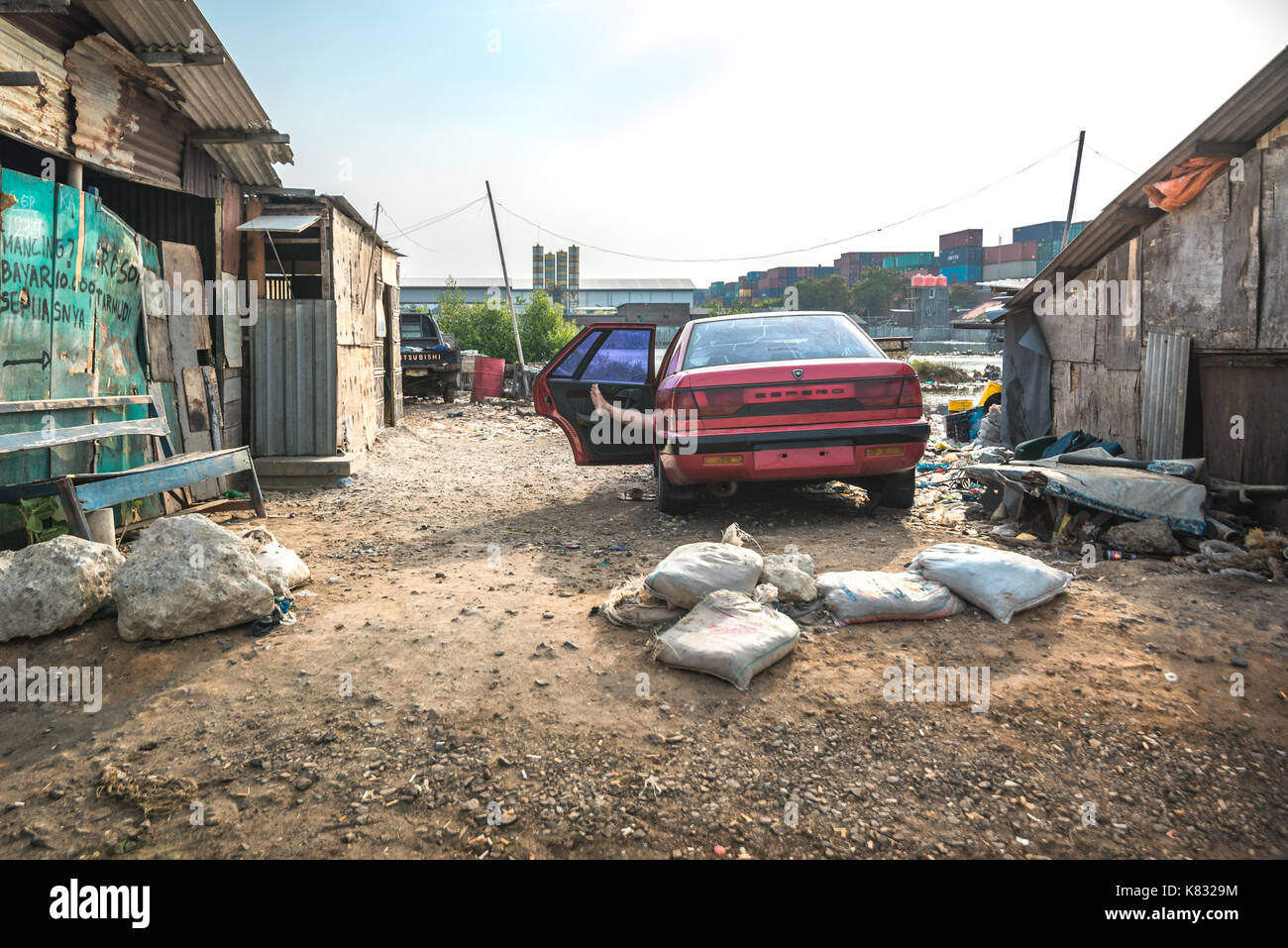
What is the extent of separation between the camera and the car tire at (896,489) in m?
6.09

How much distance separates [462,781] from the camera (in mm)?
2514

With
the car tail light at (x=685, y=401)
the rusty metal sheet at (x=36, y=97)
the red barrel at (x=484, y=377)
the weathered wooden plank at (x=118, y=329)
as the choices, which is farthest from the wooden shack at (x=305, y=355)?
the red barrel at (x=484, y=377)

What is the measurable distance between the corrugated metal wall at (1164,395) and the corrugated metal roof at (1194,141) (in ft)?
3.92

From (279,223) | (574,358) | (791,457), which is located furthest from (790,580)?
(279,223)

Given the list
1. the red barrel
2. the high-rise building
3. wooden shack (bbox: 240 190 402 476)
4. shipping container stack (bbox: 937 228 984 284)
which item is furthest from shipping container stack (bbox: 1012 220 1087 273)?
wooden shack (bbox: 240 190 402 476)

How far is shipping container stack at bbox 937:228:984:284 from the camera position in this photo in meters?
70.4

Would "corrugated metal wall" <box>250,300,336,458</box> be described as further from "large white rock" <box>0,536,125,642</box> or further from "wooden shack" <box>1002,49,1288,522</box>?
"wooden shack" <box>1002,49,1288,522</box>

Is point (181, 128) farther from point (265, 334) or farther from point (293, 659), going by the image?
point (293, 659)

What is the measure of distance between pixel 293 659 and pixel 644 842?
1.96m

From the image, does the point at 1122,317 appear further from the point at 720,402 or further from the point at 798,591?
the point at 798,591

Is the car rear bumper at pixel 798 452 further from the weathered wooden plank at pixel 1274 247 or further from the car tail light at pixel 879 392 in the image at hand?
the weathered wooden plank at pixel 1274 247

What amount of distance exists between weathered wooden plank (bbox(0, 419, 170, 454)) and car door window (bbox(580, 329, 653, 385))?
335 cm
